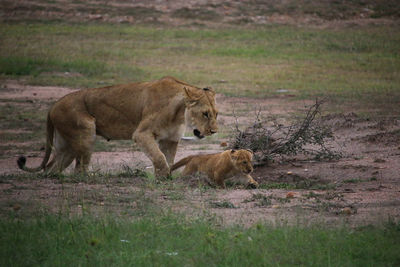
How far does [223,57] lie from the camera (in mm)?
20828

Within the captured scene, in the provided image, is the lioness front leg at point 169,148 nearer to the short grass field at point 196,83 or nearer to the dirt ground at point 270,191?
the dirt ground at point 270,191

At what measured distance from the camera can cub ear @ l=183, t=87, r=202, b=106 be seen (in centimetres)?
775

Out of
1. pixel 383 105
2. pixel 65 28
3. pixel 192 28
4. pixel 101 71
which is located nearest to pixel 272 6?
pixel 192 28

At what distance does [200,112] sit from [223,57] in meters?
13.3

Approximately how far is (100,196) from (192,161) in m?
1.98

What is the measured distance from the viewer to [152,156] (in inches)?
306

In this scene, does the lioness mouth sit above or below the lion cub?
above

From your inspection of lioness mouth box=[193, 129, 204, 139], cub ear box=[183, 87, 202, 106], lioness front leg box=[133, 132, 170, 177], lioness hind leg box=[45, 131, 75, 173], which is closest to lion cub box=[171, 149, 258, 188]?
lioness mouth box=[193, 129, 204, 139]

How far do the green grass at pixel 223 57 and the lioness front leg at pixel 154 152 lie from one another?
24.8 feet

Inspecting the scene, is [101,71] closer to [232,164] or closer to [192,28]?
[192,28]

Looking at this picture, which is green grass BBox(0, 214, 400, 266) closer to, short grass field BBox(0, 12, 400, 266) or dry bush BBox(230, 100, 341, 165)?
short grass field BBox(0, 12, 400, 266)

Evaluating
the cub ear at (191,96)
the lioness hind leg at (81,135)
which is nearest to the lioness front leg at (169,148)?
the cub ear at (191,96)

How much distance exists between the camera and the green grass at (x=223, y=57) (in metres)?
17.0

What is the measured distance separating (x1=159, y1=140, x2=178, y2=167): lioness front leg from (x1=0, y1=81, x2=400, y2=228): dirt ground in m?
0.53
